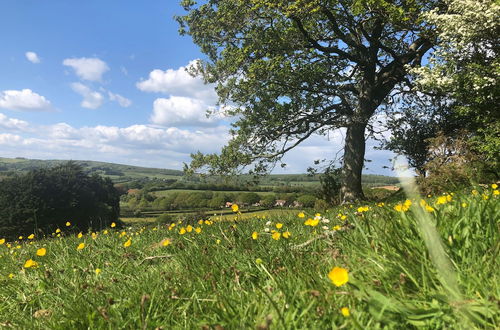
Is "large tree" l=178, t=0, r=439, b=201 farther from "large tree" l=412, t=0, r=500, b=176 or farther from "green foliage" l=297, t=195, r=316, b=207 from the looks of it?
"green foliage" l=297, t=195, r=316, b=207

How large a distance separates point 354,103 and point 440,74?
5251 mm

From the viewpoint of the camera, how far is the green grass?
160 cm

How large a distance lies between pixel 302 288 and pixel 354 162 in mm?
18641

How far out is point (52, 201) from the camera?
38406mm

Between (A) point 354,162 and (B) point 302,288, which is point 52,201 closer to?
(A) point 354,162

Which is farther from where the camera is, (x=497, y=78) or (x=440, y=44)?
(x=440, y=44)

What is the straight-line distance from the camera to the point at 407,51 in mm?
19344

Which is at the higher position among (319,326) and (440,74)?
(440,74)

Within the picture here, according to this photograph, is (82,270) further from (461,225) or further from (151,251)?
(461,225)

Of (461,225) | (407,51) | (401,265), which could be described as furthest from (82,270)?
(407,51)

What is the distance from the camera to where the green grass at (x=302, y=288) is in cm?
160

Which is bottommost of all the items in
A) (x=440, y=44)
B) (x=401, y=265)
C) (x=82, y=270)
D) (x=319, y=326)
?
(x=82, y=270)

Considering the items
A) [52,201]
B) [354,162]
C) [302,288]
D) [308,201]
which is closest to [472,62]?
[354,162]

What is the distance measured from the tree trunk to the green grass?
54.9 feet
